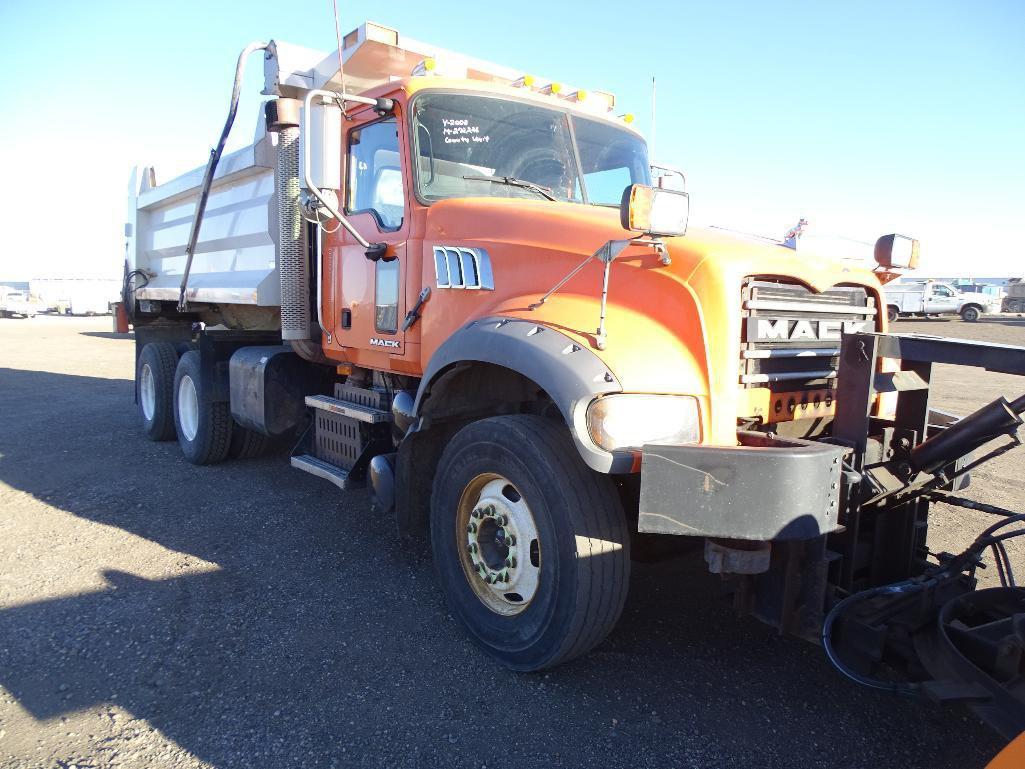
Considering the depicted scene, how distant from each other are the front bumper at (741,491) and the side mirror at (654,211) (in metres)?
0.88

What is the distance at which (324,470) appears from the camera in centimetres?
456

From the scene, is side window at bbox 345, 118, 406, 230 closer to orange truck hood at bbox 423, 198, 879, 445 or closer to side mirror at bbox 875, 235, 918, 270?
orange truck hood at bbox 423, 198, 879, 445

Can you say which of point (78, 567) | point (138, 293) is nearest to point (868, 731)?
point (78, 567)

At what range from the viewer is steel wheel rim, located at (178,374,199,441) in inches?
259

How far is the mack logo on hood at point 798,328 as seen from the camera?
2975mm

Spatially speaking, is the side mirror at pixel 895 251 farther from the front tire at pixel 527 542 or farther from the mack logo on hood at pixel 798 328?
the front tire at pixel 527 542

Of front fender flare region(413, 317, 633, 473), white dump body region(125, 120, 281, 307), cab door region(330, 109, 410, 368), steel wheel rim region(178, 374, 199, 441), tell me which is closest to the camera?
front fender flare region(413, 317, 633, 473)

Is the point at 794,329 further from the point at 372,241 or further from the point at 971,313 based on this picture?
the point at 971,313

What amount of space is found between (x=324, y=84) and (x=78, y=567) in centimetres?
349

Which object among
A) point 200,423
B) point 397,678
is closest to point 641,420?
point 397,678

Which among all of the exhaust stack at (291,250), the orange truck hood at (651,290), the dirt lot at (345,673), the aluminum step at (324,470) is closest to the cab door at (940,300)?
the dirt lot at (345,673)

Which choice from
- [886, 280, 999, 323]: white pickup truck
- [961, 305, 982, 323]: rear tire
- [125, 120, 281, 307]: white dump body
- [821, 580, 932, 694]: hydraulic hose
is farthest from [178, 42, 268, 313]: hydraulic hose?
[961, 305, 982, 323]: rear tire

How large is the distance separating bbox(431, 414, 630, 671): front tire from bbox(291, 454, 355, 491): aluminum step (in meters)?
A: 1.07

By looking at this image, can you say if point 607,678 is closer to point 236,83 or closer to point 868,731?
point 868,731
